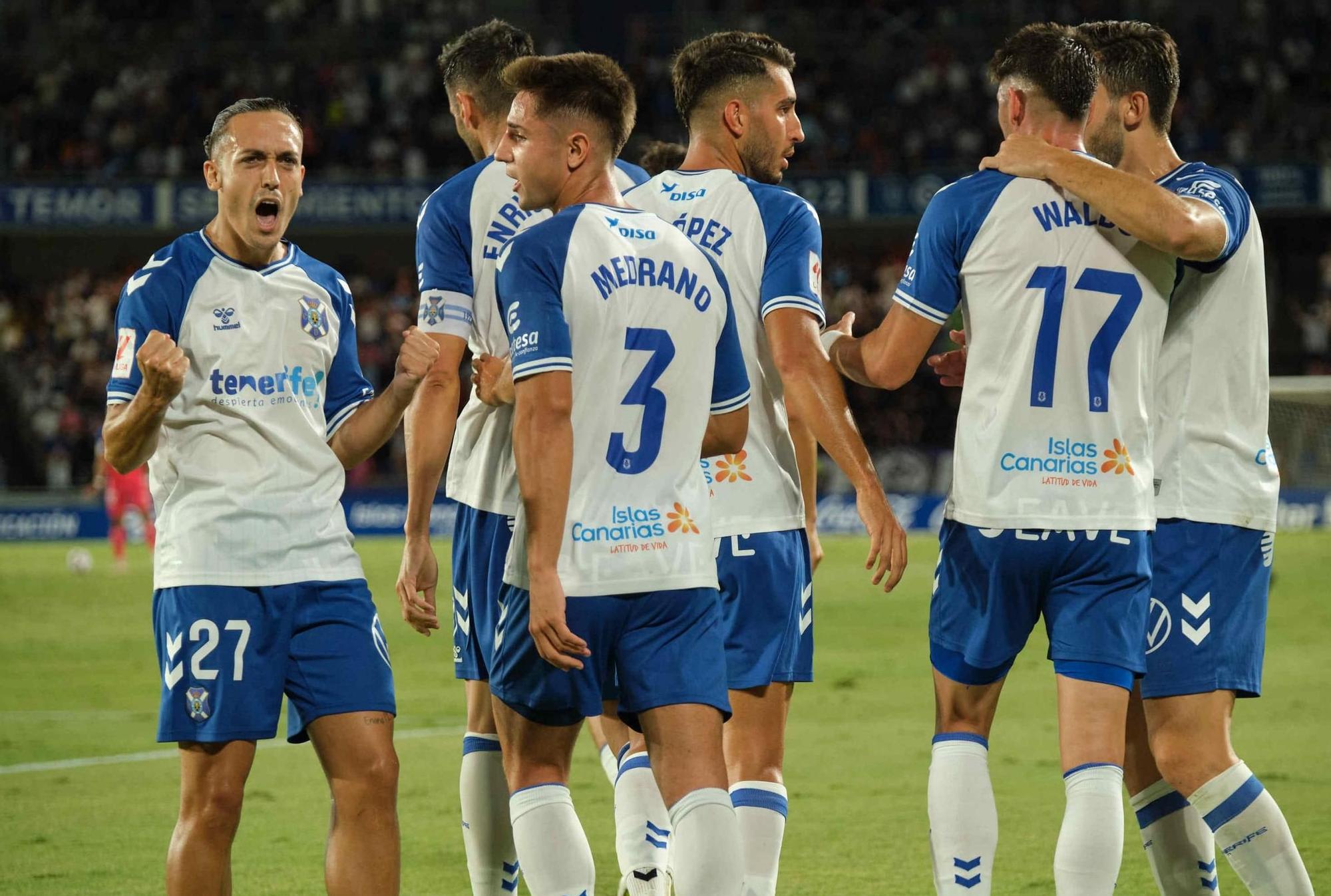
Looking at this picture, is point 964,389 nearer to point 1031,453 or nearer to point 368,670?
point 1031,453

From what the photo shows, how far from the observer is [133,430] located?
4293 millimetres

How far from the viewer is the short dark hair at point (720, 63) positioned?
509 centimetres

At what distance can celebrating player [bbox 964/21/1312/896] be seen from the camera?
4441mm

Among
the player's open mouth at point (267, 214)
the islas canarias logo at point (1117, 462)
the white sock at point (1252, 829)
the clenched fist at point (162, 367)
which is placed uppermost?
the player's open mouth at point (267, 214)

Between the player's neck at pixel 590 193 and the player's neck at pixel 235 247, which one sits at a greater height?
the player's neck at pixel 590 193

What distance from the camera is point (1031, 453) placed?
434cm

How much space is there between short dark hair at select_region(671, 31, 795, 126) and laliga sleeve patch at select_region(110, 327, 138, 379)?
1.80 metres

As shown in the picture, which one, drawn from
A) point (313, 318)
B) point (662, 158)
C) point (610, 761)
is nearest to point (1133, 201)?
point (313, 318)

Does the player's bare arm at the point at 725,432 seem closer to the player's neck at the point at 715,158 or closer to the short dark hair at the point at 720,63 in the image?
the player's neck at the point at 715,158

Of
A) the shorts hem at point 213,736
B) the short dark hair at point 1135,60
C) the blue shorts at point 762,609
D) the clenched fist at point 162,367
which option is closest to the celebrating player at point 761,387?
the blue shorts at point 762,609

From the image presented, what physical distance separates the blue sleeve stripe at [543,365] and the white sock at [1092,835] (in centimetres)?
166

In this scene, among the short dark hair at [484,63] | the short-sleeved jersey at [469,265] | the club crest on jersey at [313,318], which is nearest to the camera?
the club crest on jersey at [313,318]

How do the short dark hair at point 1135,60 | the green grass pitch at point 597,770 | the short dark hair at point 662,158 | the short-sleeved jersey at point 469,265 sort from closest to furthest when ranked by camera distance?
the short dark hair at point 1135,60 → the short-sleeved jersey at point 469,265 → the green grass pitch at point 597,770 → the short dark hair at point 662,158

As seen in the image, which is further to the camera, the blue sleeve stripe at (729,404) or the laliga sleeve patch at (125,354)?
the laliga sleeve patch at (125,354)
